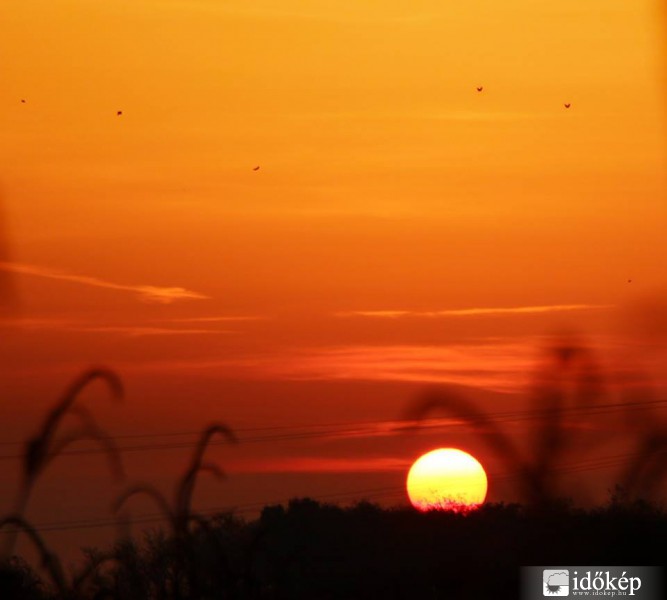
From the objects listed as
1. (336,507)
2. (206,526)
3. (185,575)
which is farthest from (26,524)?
(336,507)

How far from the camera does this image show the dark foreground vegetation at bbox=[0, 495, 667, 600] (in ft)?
236

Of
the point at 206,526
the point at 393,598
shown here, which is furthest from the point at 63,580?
the point at 393,598

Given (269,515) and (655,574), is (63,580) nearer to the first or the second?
(655,574)

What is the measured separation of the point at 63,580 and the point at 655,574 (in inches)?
820

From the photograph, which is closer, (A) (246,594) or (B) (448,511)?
(A) (246,594)

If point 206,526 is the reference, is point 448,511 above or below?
above

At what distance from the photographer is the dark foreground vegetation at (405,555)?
72.1m

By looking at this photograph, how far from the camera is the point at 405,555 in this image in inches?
3787

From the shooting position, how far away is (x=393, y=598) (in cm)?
8481

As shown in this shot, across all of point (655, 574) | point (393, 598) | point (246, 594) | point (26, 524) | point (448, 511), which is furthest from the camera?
point (448, 511)

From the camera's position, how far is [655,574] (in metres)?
55.2

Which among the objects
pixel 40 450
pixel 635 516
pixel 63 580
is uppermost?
pixel 635 516

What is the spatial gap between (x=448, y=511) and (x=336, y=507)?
72.9 ft

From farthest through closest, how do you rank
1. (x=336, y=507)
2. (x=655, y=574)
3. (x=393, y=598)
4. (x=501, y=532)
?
(x=336, y=507) < (x=501, y=532) < (x=393, y=598) < (x=655, y=574)
